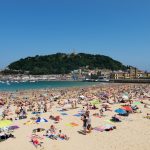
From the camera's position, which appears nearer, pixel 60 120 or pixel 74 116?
pixel 60 120

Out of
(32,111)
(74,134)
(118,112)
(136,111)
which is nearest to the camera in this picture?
(74,134)

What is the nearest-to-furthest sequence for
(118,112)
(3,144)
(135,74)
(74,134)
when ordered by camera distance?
1. (3,144)
2. (74,134)
3. (118,112)
4. (135,74)

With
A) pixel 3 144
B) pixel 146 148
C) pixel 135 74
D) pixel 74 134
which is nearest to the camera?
pixel 146 148

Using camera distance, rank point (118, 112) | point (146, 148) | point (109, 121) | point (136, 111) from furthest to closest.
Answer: point (136, 111) < point (118, 112) < point (109, 121) < point (146, 148)

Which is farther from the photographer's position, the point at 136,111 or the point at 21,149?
the point at 136,111

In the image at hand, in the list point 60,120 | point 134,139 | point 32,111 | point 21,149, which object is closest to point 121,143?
point 134,139

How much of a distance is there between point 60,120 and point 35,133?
437cm

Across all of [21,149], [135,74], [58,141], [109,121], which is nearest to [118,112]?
[109,121]

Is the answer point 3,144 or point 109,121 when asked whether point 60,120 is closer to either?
point 109,121

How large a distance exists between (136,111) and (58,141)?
406 inches

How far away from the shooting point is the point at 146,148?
14.4m

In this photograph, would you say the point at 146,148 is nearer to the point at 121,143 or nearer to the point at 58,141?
the point at 121,143

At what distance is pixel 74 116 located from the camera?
23.5m

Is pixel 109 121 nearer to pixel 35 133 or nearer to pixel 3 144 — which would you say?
pixel 35 133
